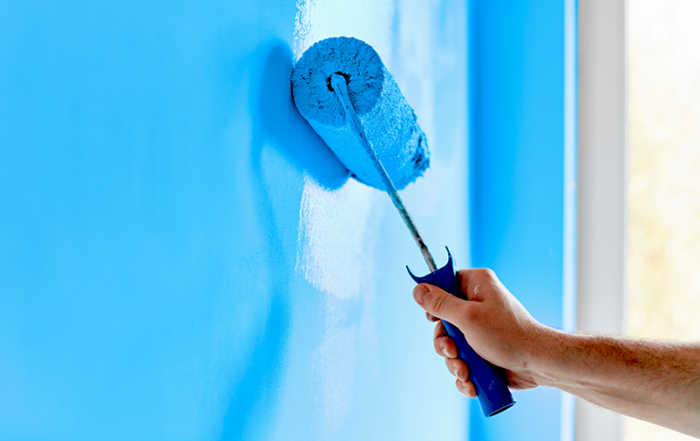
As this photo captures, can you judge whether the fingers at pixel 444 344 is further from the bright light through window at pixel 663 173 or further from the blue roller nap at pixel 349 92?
the bright light through window at pixel 663 173

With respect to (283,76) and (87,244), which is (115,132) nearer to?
(87,244)

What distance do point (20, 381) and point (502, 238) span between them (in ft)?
3.86

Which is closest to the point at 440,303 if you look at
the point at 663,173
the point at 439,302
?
the point at 439,302

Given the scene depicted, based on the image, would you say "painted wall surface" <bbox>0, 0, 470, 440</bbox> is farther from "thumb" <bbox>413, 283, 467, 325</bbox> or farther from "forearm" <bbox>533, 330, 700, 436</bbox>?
"forearm" <bbox>533, 330, 700, 436</bbox>

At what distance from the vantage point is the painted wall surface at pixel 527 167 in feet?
3.89

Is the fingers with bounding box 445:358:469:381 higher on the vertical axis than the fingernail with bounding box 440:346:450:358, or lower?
lower

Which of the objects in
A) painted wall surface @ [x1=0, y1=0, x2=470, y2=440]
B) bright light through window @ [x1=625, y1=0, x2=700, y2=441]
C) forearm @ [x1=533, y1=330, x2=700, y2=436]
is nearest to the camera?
painted wall surface @ [x1=0, y1=0, x2=470, y2=440]

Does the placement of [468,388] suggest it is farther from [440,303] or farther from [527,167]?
[527,167]

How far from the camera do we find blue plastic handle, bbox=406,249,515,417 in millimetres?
587

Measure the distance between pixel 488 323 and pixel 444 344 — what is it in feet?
0.30

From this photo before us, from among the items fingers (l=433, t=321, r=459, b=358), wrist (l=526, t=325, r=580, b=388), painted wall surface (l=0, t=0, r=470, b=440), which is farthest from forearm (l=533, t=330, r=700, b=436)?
painted wall surface (l=0, t=0, r=470, b=440)

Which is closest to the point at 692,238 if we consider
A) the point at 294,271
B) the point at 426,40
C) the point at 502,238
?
the point at 502,238

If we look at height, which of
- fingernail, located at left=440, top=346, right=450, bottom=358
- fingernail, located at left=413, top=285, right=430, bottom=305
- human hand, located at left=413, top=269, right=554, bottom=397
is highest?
fingernail, located at left=413, top=285, right=430, bottom=305

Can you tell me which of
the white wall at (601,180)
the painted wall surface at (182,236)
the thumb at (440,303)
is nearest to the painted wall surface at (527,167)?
the white wall at (601,180)
